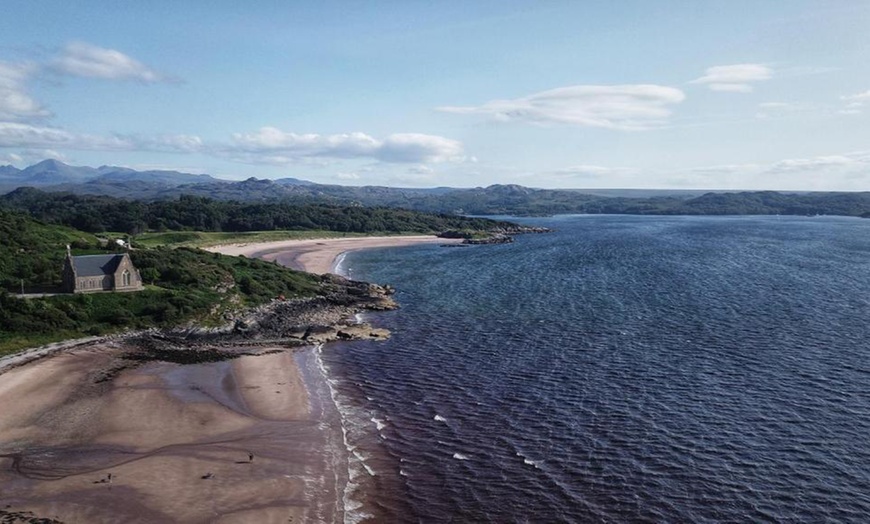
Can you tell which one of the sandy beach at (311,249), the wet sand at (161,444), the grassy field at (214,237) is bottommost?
the wet sand at (161,444)

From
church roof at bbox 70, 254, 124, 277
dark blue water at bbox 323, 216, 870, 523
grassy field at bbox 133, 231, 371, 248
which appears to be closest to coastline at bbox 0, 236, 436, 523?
dark blue water at bbox 323, 216, 870, 523

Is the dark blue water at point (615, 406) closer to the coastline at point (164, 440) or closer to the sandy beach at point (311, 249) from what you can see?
the coastline at point (164, 440)

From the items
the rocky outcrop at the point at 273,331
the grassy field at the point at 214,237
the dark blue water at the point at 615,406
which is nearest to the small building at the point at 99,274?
the rocky outcrop at the point at 273,331

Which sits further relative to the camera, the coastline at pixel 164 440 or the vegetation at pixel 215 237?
the vegetation at pixel 215 237

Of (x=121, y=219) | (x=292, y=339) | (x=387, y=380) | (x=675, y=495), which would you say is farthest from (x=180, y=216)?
(x=675, y=495)

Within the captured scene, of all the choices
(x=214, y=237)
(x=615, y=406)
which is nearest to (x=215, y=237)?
(x=214, y=237)

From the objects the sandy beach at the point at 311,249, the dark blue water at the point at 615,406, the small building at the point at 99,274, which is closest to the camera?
the dark blue water at the point at 615,406

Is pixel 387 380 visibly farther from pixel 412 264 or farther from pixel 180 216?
pixel 180 216

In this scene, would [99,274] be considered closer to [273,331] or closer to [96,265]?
[96,265]
